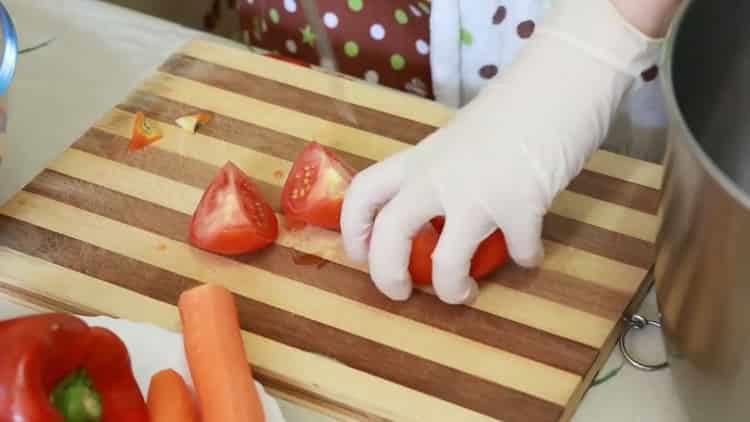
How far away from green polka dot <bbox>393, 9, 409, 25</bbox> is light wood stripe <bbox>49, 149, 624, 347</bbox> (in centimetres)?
23

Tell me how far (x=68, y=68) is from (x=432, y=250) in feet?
1.44

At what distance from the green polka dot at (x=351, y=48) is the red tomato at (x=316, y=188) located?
0.19 metres

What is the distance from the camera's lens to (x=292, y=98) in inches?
36.7

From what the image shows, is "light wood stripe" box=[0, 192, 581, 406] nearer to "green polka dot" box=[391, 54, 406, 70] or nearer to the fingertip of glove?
the fingertip of glove

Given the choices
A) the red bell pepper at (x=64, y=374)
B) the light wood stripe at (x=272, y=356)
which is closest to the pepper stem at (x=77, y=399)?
the red bell pepper at (x=64, y=374)

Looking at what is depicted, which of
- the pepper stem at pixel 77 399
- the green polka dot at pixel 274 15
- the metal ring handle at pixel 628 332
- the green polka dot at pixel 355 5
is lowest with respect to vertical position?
the metal ring handle at pixel 628 332

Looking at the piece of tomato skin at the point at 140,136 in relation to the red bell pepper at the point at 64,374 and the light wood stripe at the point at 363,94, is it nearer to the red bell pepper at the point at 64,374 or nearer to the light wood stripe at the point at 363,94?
the light wood stripe at the point at 363,94

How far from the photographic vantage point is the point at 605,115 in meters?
0.75

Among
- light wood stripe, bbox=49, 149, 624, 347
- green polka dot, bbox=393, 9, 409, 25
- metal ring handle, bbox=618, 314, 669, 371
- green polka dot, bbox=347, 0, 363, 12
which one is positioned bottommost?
metal ring handle, bbox=618, 314, 669, 371

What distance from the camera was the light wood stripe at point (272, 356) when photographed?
2.26ft

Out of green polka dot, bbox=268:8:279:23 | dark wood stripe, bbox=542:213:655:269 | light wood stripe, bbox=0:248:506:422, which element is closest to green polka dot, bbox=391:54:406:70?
green polka dot, bbox=268:8:279:23

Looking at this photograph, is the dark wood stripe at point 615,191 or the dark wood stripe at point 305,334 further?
the dark wood stripe at point 615,191

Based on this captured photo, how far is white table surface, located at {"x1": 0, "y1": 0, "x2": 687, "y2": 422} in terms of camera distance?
3.03 ft

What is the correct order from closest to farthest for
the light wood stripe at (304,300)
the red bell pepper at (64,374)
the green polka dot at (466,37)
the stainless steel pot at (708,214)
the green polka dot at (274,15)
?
the stainless steel pot at (708,214) → the red bell pepper at (64,374) → the light wood stripe at (304,300) → the green polka dot at (466,37) → the green polka dot at (274,15)
